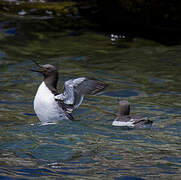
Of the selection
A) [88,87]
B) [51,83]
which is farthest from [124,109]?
→ [51,83]

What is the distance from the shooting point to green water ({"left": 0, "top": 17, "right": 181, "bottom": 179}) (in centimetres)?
591

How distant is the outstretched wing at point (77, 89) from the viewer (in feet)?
25.0

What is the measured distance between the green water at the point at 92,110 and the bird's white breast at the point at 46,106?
21cm

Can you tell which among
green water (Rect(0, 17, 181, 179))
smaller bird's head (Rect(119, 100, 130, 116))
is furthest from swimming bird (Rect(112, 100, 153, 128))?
green water (Rect(0, 17, 181, 179))

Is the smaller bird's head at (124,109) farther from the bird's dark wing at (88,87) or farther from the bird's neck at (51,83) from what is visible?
the bird's neck at (51,83)

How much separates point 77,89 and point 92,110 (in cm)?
174

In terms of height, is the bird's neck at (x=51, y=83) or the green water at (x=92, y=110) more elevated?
the bird's neck at (x=51, y=83)

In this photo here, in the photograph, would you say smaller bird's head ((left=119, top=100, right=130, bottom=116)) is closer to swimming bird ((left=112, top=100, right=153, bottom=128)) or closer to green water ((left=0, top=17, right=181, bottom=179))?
swimming bird ((left=112, top=100, right=153, bottom=128))

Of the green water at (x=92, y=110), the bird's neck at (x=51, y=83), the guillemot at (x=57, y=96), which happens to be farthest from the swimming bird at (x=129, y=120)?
the bird's neck at (x=51, y=83)

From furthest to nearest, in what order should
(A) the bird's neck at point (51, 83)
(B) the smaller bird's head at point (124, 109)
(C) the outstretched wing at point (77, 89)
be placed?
(B) the smaller bird's head at point (124, 109)
(A) the bird's neck at point (51, 83)
(C) the outstretched wing at point (77, 89)

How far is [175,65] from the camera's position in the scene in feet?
41.7

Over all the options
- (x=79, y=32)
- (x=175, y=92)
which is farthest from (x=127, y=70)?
(x=79, y=32)

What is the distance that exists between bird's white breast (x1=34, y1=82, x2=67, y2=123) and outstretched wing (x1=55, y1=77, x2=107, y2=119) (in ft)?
0.41

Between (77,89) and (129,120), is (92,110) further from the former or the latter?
(77,89)
